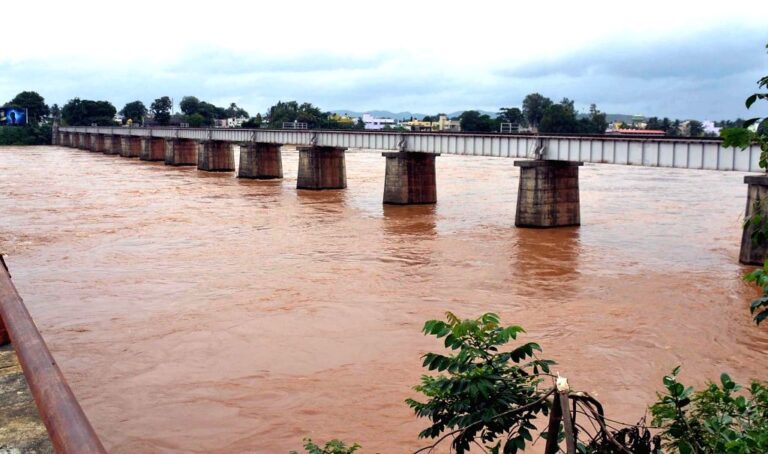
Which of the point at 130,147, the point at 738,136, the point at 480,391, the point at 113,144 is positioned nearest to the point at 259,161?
the point at 130,147

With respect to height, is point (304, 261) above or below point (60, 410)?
below

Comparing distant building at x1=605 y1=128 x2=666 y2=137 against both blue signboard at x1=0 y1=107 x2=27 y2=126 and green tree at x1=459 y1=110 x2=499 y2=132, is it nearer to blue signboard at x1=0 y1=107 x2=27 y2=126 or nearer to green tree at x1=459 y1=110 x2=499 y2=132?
green tree at x1=459 y1=110 x2=499 y2=132

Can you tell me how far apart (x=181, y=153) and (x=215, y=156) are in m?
14.1

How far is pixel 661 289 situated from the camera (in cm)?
2431

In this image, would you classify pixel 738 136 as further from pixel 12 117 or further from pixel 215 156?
pixel 12 117

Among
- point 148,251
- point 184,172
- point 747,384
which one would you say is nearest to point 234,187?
point 184,172

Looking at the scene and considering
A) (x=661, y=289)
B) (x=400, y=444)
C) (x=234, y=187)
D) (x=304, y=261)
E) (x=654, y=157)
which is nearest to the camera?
(x=400, y=444)

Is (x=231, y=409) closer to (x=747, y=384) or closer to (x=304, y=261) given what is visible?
(x=747, y=384)

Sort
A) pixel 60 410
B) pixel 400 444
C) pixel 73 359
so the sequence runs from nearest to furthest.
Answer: pixel 60 410 < pixel 400 444 < pixel 73 359

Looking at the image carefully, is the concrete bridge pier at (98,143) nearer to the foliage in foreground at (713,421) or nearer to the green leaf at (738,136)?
the foliage in foreground at (713,421)

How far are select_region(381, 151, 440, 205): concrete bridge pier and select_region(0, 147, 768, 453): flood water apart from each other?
222 centimetres

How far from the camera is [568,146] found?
128ft

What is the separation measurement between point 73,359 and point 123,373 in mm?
1676

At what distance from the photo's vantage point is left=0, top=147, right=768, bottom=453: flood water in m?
13.5
